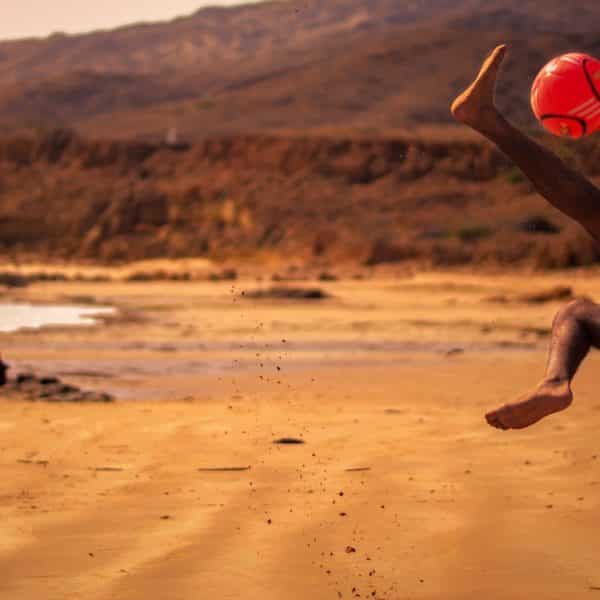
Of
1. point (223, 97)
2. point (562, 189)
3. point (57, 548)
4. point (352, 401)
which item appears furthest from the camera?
point (223, 97)

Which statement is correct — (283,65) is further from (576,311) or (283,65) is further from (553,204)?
(576,311)

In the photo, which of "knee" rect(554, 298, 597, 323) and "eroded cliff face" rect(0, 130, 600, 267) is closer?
"knee" rect(554, 298, 597, 323)

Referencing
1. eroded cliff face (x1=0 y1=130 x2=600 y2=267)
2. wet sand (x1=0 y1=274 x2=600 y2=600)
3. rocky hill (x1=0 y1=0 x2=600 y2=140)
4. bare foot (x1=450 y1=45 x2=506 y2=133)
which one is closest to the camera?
bare foot (x1=450 y1=45 x2=506 y2=133)

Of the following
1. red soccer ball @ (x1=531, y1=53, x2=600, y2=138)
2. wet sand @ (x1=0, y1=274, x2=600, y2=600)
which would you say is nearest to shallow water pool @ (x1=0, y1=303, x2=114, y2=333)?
wet sand @ (x1=0, y1=274, x2=600, y2=600)

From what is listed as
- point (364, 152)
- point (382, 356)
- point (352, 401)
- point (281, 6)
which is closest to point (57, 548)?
point (352, 401)

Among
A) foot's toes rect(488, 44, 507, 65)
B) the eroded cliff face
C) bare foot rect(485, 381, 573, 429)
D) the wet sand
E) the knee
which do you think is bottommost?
the eroded cliff face

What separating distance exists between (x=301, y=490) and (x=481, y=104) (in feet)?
8.52

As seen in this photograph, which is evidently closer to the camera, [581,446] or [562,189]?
[562,189]

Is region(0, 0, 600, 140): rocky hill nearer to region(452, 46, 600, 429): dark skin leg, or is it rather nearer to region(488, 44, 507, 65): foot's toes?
region(488, 44, 507, 65): foot's toes

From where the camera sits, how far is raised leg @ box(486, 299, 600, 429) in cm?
499

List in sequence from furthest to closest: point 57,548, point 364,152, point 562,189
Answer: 1. point 364,152
2. point 57,548
3. point 562,189

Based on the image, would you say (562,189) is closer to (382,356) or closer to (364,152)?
(382,356)

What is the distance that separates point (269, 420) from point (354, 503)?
3.31 metres

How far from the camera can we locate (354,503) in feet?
22.8
